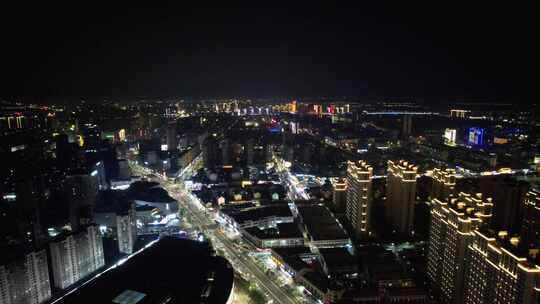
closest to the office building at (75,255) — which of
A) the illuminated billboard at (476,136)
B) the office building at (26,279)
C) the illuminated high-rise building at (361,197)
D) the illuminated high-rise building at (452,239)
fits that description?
the office building at (26,279)

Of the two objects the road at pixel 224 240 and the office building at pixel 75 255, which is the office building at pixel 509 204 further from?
the office building at pixel 75 255

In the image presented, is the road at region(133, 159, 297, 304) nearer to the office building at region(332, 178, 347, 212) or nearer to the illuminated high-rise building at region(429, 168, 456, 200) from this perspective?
the office building at region(332, 178, 347, 212)

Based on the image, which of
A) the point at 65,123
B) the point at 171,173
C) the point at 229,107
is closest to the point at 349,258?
the point at 171,173

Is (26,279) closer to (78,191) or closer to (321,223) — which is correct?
A: (78,191)

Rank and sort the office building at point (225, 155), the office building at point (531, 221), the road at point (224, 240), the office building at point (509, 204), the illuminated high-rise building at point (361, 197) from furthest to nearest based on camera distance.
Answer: the office building at point (225, 155) < the office building at point (509, 204) < the illuminated high-rise building at point (361, 197) < the office building at point (531, 221) < the road at point (224, 240)

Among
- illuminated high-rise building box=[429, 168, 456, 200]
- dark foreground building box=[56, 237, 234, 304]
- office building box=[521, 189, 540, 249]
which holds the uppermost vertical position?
illuminated high-rise building box=[429, 168, 456, 200]

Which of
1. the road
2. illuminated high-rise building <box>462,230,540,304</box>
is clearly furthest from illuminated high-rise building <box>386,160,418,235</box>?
the road
